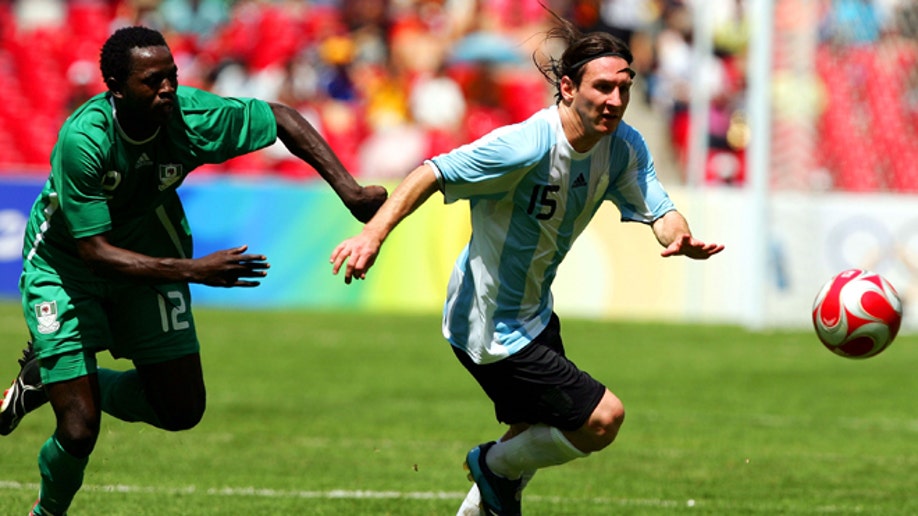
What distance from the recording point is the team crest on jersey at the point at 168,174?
6938mm

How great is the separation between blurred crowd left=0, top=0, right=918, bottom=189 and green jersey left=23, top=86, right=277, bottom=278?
15.9 m

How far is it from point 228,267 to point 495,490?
1.88 metres

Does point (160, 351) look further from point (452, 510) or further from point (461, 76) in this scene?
point (461, 76)

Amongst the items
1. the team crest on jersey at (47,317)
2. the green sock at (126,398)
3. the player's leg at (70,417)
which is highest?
the team crest on jersey at (47,317)

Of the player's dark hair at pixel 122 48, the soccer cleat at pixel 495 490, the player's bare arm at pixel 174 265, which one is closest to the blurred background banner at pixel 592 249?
the soccer cleat at pixel 495 490

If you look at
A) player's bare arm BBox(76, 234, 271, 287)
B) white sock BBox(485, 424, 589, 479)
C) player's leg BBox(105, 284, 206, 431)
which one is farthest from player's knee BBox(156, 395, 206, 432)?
white sock BBox(485, 424, 589, 479)

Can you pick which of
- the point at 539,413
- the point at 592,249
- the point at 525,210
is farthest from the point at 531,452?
the point at 592,249

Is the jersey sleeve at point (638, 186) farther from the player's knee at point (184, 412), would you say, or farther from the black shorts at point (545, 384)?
the player's knee at point (184, 412)

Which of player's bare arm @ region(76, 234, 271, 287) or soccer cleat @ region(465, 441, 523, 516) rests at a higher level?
player's bare arm @ region(76, 234, 271, 287)

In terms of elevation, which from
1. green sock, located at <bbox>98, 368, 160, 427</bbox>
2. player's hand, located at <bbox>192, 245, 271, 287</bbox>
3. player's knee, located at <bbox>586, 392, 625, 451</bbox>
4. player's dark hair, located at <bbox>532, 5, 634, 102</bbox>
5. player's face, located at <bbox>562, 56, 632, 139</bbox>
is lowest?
player's knee, located at <bbox>586, 392, 625, 451</bbox>

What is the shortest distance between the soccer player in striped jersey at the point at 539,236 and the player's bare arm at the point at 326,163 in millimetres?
272

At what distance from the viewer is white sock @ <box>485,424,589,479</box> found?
278 inches

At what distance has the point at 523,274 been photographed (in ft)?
23.0

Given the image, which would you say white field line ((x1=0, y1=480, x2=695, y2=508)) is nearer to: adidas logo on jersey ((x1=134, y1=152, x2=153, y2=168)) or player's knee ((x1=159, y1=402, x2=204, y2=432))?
player's knee ((x1=159, y1=402, x2=204, y2=432))
